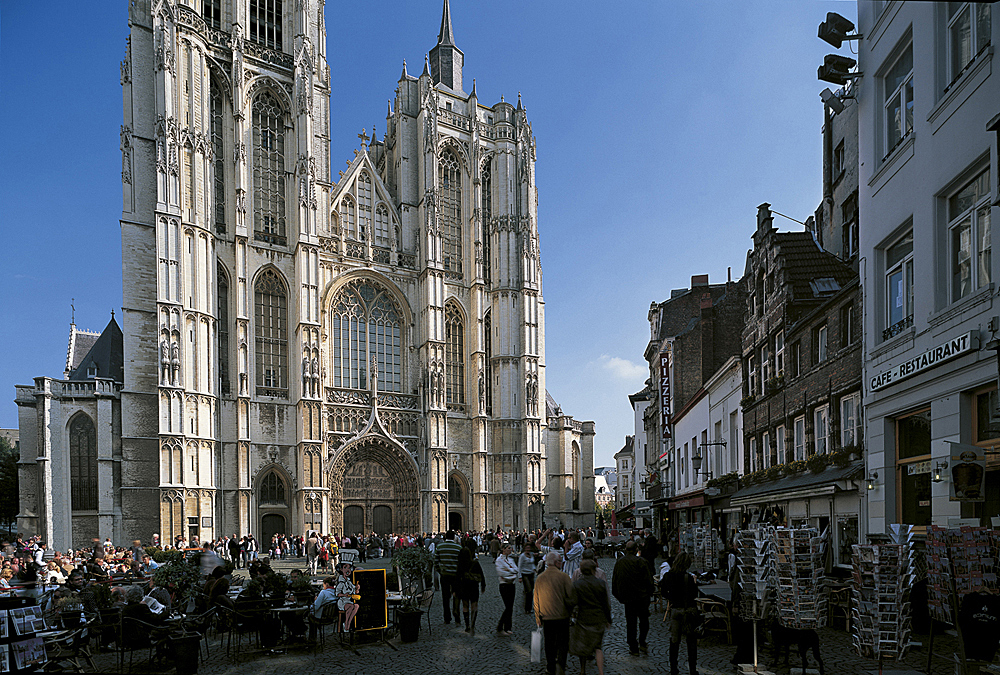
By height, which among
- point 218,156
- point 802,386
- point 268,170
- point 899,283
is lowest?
point 802,386

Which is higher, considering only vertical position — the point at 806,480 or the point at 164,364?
the point at 164,364

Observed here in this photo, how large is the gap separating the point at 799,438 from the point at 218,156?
33.7 m

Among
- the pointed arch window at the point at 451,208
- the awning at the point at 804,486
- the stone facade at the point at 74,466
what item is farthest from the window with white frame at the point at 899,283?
the pointed arch window at the point at 451,208

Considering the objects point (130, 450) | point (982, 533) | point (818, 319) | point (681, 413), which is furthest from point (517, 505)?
point (982, 533)

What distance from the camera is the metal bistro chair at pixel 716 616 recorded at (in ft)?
33.2

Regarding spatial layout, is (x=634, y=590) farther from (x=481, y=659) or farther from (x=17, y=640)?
(x=17, y=640)

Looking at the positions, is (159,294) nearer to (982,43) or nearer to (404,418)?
(404,418)

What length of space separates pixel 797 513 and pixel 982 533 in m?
9.13

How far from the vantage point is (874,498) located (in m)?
12.4

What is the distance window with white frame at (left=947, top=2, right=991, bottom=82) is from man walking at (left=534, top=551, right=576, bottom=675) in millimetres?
8099

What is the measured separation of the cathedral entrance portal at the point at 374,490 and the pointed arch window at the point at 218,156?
571 inches

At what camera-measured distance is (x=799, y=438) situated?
56.2ft

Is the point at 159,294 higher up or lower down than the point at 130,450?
higher up

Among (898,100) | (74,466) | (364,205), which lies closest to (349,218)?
(364,205)
